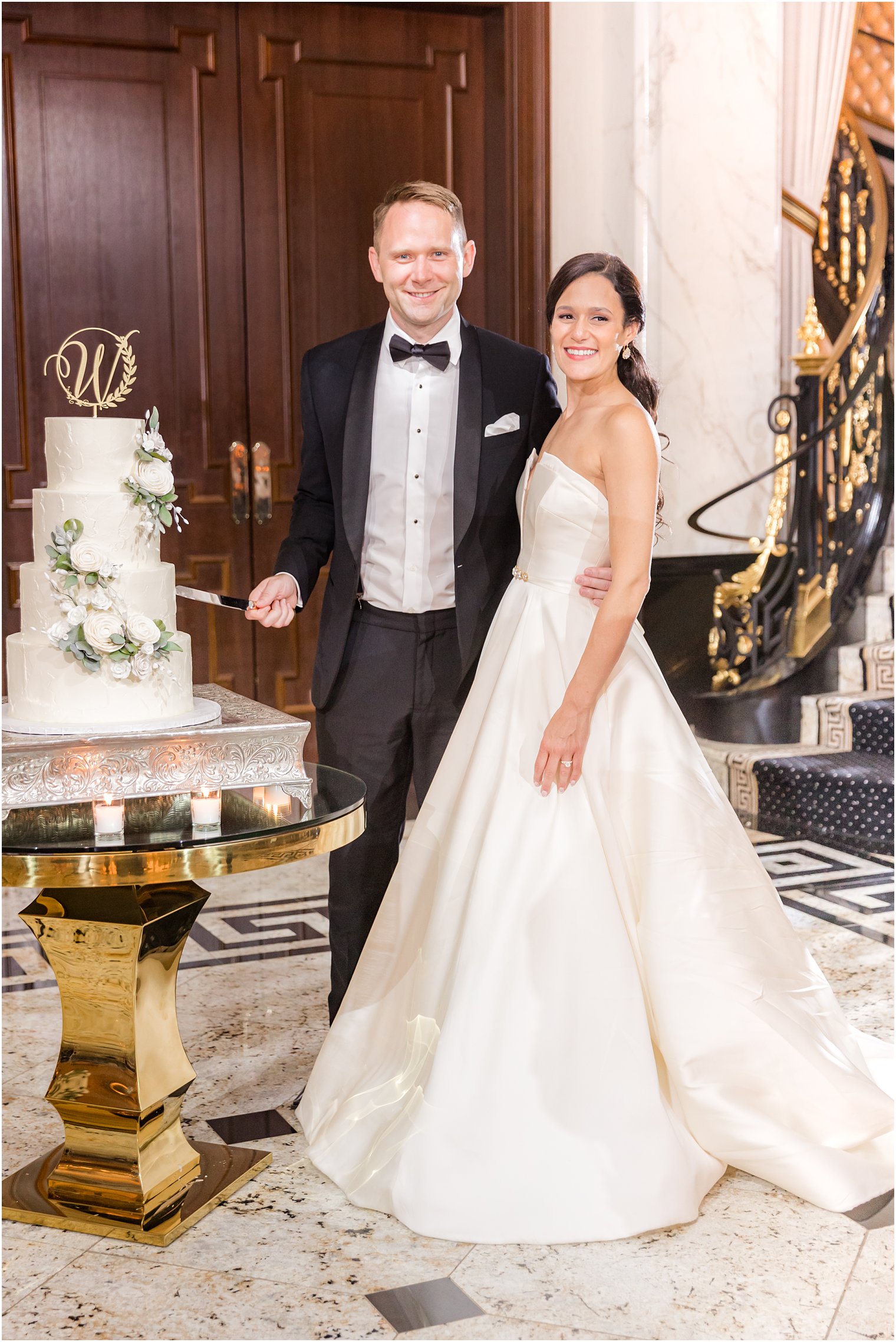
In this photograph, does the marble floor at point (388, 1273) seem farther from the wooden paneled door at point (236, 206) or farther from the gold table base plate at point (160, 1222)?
the wooden paneled door at point (236, 206)

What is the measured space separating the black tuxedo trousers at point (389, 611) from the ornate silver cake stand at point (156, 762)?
1.96ft

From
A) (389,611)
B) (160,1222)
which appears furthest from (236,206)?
(160,1222)

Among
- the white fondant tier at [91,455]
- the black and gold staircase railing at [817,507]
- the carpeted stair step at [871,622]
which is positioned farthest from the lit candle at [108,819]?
the carpeted stair step at [871,622]

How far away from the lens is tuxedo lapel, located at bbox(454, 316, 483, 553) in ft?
10.2

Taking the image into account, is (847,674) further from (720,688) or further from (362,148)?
(362,148)

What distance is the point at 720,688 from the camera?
6055 millimetres

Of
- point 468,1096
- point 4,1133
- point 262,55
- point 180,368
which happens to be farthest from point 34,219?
point 468,1096

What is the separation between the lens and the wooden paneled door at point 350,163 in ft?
19.1

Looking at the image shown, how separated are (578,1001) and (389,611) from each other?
1026 millimetres

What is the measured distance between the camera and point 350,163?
5.93 m

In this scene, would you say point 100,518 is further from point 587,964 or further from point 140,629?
point 587,964

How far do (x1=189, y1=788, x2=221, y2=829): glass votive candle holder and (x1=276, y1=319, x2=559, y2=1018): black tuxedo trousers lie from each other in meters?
0.81

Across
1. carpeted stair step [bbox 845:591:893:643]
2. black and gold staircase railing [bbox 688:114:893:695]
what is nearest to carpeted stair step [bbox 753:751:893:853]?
black and gold staircase railing [bbox 688:114:893:695]

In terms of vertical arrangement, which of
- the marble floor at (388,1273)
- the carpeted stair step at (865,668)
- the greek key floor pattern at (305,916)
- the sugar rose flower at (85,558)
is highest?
the sugar rose flower at (85,558)
